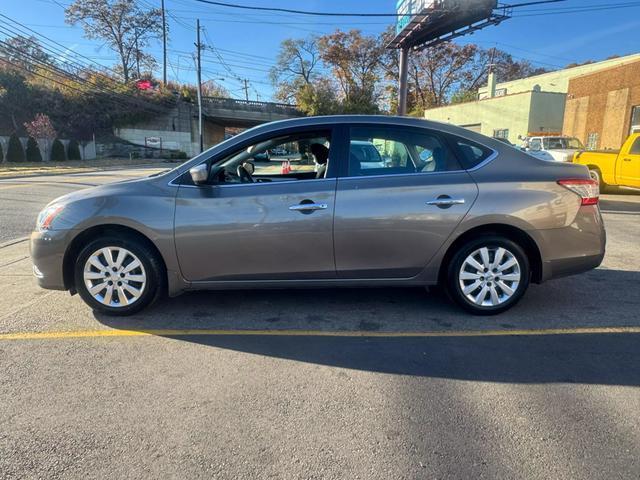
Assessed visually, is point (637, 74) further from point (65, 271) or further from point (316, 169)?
point (65, 271)

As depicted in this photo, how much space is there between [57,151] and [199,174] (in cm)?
4093

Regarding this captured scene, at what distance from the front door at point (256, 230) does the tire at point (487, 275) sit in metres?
1.14

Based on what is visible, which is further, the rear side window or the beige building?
the beige building

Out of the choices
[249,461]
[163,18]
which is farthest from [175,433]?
[163,18]

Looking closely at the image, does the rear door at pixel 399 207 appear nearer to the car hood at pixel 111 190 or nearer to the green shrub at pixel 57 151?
the car hood at pixel 111 190

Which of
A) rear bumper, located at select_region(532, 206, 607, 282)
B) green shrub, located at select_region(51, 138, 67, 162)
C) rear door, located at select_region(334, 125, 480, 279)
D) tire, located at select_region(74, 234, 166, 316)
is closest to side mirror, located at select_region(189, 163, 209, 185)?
tire, located at select_region(74, 234, 166, 316)

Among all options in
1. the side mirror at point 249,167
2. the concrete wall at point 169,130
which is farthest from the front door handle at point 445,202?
the concrete wall at point 169,130

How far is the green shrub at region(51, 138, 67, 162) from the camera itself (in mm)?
37691

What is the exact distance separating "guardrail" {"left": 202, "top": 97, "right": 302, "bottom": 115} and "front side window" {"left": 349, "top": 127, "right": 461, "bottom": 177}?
61.6 m

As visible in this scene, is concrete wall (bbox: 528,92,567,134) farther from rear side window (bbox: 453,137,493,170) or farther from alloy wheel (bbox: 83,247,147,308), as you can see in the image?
alloy wheel (bbox: 83,247,147,308)

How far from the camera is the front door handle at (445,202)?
3.83 meters

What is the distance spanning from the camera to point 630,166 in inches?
468

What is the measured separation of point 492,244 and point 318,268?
5.11 ft

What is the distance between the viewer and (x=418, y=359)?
10.9ft
